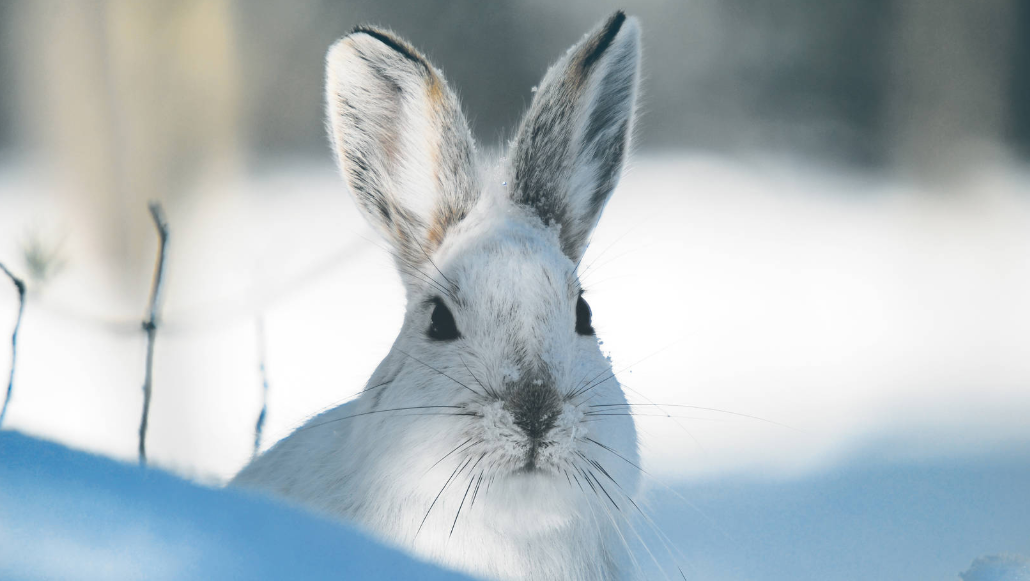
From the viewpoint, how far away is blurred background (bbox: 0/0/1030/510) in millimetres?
857

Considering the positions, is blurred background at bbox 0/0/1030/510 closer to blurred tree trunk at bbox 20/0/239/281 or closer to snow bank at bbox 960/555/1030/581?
blurred tree trunk at bbox 20/0/239/281

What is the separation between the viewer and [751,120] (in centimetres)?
102

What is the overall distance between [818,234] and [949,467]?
0.36 m

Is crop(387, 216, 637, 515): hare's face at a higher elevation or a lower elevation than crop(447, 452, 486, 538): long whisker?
higher

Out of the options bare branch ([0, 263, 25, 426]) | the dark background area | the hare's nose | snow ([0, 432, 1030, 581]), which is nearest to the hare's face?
the hare's nose

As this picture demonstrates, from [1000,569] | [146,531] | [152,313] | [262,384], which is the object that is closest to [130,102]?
[152,313]

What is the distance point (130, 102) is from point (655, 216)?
0.71 meters

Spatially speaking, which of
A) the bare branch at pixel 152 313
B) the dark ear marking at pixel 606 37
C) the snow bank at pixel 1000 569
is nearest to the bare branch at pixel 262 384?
the bare branch at pixel 152 313

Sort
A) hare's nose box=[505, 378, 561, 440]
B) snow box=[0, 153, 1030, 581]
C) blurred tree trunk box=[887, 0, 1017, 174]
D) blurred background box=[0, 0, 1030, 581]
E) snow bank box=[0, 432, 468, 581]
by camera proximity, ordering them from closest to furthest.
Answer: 1. snow bank box=[0, 432, 468, 581]
2. hare's nose box=[505, 378, 561, 440]
3. snow box=[0, 153, 1030, 581]
4. blurred background box=[0, 0, 1030, 581]
5. blurred tree trunk box=[887, 0, 1017, 174]

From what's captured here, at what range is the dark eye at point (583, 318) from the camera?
52 cm

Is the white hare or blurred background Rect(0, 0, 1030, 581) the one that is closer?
the white hare

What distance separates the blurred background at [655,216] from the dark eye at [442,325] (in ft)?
0.90

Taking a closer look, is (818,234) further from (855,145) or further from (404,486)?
(404,486)

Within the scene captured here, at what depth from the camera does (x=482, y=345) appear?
448mm
